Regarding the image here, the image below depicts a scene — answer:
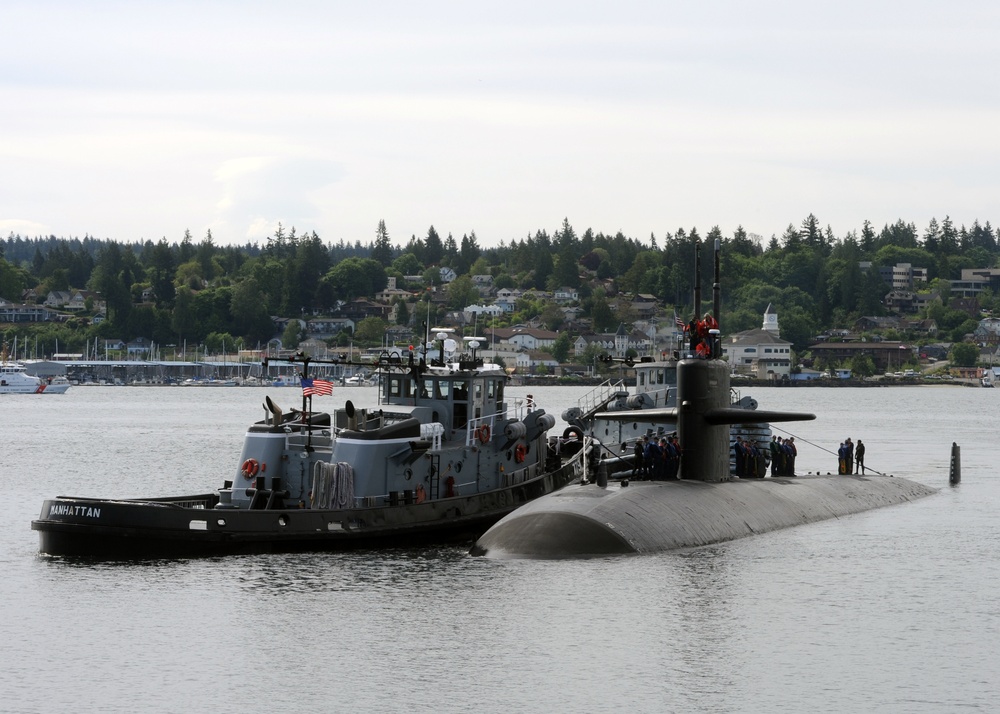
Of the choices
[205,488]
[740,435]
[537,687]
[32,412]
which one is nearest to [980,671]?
[537,687]

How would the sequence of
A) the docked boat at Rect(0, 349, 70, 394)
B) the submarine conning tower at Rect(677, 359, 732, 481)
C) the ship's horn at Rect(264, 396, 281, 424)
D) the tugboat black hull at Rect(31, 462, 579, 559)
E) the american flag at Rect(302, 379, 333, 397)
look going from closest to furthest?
the tugboat black hull at Rect(31, 462, 579, 559)
the ship's horn at Rect(264, 396, 281, 424)
the submarine conning tower at Rect(677, 359, 732, 481)
the american flag at Rect(302, 379, 333, 397)
the docked boat at Rect(0, 349, 70, 394)

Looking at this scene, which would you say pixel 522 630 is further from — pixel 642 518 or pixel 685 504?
pixel 685 504

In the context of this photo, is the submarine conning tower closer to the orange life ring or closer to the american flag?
the american flag

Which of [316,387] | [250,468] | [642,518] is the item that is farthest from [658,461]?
[250,468]

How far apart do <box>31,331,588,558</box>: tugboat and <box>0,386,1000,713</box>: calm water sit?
2.28ft

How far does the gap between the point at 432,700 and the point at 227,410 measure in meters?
115

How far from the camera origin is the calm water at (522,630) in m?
22.1

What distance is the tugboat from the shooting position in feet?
103

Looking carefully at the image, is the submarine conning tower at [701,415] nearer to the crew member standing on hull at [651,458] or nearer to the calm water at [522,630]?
the crew member standing on hull at [651,458]

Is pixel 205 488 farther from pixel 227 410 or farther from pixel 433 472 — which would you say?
pixel 227 410

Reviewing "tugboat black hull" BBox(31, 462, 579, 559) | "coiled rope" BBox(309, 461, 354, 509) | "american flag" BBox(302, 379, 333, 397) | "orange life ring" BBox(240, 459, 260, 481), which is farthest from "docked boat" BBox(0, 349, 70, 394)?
"coiled rope" BBox(309, 461, 354, 509)

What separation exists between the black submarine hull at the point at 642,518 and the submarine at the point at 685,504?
24mm

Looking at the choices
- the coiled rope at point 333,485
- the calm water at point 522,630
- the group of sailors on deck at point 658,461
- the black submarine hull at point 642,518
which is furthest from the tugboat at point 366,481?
the black submarine hull at point 642,518

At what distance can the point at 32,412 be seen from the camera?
123188 millimetres
